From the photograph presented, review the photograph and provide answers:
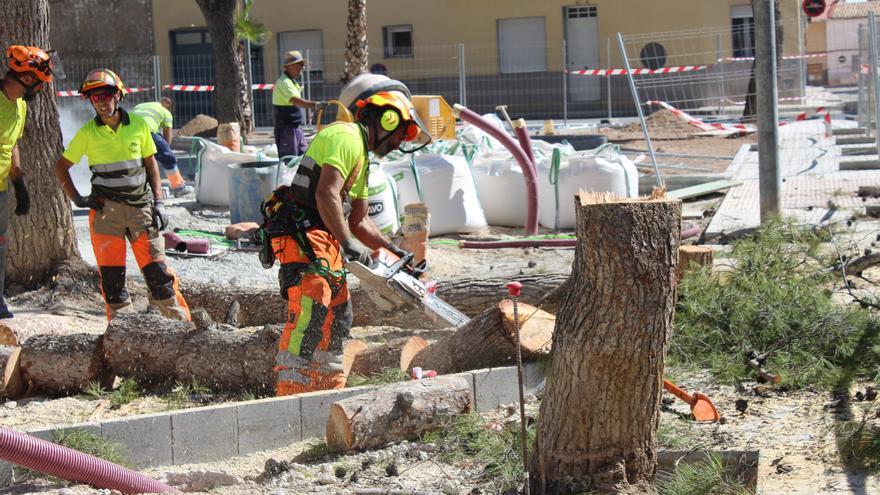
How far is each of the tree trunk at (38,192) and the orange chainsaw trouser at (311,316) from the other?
3278 mm

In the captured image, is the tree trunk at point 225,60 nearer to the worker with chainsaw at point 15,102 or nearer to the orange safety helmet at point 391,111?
the worker with chainsaw at point 15,102

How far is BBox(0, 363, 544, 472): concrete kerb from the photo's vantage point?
4.71m

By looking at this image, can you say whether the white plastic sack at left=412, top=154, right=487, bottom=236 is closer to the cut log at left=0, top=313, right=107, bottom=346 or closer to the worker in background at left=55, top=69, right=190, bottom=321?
the cut log at left=0, top=313, right=107, bottom=346

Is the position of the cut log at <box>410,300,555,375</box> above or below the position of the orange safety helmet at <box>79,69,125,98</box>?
below

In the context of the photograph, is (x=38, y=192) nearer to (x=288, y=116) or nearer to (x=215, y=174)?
(x=215, y=174)

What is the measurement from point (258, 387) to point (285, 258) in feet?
2.94

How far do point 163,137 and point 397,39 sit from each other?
50.5ft

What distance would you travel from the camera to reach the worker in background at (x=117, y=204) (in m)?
6.73

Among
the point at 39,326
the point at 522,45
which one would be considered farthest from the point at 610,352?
the point at 522,45

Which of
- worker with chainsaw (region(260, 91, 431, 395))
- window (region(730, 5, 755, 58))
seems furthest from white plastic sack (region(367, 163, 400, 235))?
window (region(730, 5, 755, 58))

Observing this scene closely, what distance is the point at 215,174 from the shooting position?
12727 mm

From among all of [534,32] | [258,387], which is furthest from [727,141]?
[258,387]

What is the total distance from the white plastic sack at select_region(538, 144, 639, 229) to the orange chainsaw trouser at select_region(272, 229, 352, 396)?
5853 millimetres

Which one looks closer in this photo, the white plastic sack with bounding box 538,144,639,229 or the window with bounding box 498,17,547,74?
the white plastic sack with bounding box 538,144,639,229
